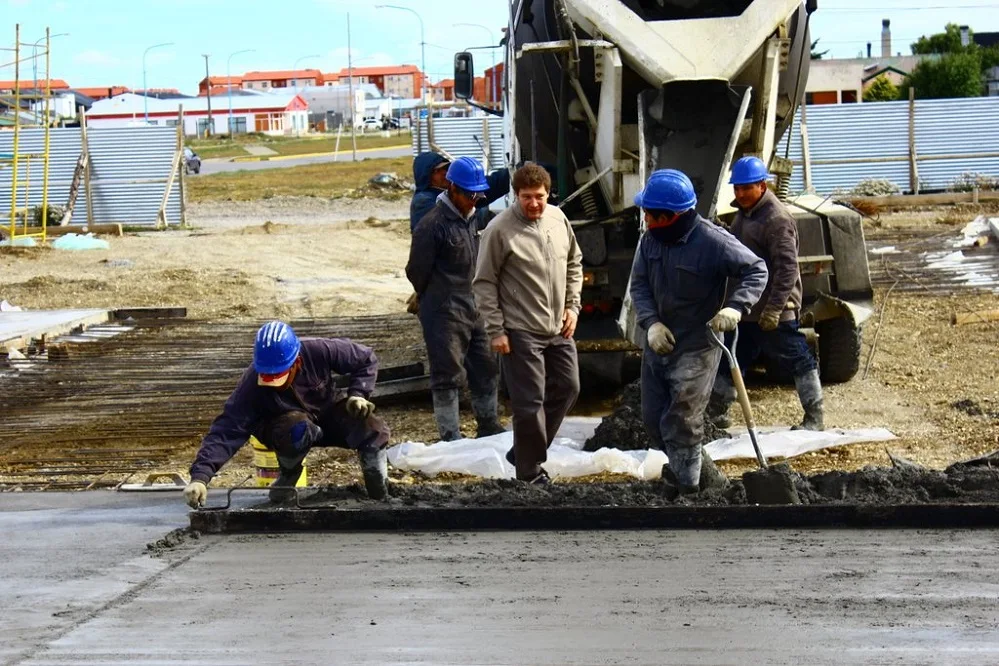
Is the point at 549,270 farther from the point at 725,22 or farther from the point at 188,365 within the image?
the point at 188,365

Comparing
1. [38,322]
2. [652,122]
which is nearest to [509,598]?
[652,122]

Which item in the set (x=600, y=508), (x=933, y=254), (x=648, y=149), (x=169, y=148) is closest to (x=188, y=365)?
(x=648, y=149)

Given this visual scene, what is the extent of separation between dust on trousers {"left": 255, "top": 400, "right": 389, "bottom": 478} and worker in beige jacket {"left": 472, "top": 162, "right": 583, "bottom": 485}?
33.5 inches

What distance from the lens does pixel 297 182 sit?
40.9m

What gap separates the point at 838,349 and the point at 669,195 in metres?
4.16

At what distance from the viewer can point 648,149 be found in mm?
9523

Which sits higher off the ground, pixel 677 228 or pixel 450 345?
pixel 677 228

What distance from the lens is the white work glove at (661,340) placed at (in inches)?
278

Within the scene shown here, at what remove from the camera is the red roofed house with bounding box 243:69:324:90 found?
158m

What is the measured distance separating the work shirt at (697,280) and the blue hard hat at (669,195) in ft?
0.48

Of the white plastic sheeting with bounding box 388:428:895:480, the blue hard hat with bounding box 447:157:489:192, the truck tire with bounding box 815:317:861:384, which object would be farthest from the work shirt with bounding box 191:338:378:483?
the truck tire with bounding box 815:317:861:384

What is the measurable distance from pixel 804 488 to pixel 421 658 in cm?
284

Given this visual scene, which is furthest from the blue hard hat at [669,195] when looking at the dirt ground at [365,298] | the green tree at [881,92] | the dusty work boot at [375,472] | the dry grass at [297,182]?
the green tree at [881,92]

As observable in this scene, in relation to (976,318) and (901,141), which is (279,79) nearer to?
(901,141)
